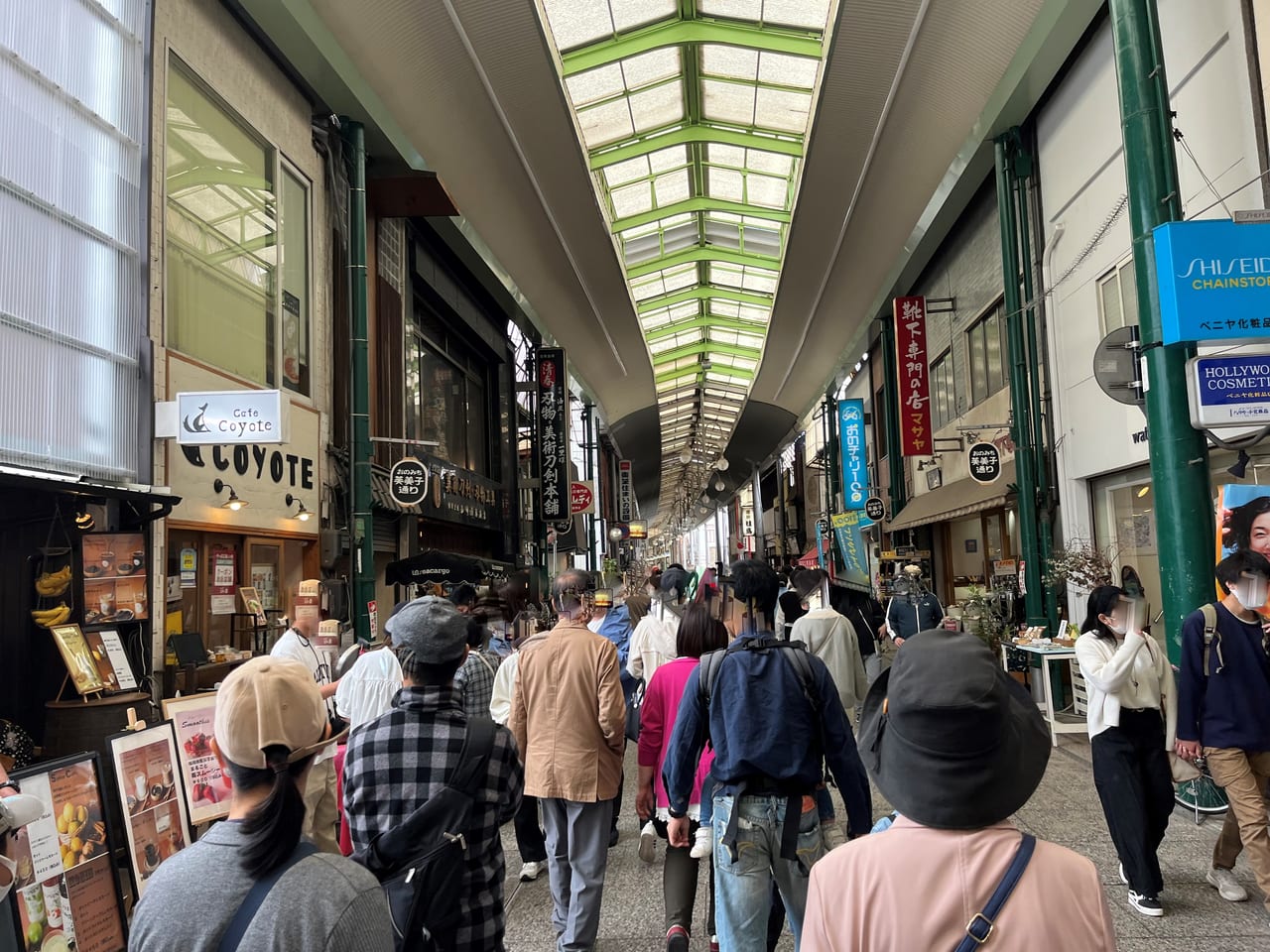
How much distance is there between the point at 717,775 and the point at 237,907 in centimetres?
183

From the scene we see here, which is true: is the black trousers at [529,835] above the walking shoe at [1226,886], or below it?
above

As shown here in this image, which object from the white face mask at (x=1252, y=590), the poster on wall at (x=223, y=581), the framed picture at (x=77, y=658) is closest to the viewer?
the white face mask at (x=1252, y=590)

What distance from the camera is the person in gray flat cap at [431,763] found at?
2.51 m

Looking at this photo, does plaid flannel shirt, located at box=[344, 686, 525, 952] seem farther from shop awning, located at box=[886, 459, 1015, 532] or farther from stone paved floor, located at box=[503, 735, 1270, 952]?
shop awning, located at box=[886, 459, 1015, 532]

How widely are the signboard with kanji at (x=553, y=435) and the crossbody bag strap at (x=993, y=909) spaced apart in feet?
64.2

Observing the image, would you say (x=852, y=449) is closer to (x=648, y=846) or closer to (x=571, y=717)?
(x=648, y=846)

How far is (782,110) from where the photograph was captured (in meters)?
15.1

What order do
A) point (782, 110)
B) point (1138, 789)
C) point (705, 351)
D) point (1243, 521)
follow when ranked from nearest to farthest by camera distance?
point (1138, 789)
point (1243, 521)
point (782, 110)
point (705, 351)

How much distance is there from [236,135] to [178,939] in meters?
9.08

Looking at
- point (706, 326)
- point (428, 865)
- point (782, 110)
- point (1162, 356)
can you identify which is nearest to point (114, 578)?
point (428, 865)

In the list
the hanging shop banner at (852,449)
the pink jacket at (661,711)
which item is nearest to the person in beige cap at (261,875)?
the pink jacket at (661,711)

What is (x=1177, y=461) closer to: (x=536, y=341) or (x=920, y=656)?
(x=920, y=656)

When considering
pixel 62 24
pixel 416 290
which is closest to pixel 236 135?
pixel 62 24

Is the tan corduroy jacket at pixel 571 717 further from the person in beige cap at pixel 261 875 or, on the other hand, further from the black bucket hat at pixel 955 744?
the black bucket hat at pixel 955 744
